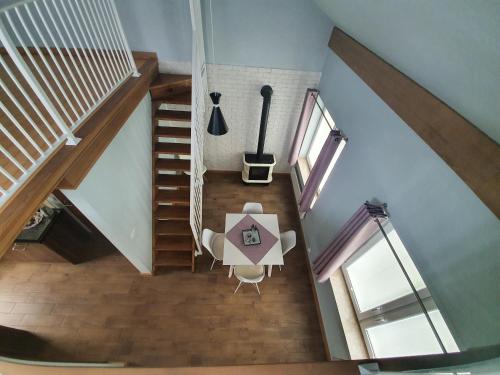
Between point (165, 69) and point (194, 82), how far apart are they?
53.1 inches

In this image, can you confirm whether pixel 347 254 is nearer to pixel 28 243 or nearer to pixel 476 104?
pixel 476 104

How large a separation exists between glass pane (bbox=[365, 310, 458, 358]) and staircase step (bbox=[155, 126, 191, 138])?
10.4ft

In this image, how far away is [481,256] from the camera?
120 cm

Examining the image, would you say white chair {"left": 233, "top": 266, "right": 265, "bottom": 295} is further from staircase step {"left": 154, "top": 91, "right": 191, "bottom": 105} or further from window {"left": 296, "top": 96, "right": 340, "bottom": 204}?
staircase step {"left": 154, "top": 91, "right": 191, "bottom": 105}

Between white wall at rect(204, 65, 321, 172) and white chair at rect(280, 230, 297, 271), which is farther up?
white wall at rect(204, 65, 321, 172)

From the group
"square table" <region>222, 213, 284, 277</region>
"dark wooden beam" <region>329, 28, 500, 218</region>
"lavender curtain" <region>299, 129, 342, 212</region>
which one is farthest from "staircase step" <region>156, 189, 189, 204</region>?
"dark wooden beam" <region>329, 28, 500, 218</region>

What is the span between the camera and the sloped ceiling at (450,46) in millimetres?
924

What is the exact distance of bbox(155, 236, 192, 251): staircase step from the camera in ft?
10.9

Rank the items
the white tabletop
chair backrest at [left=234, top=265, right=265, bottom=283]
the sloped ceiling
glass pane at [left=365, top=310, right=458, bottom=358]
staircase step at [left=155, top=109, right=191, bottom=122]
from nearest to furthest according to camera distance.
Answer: the sloped ceiling < glass pane at [left=365, top=310, right=458, bottom=358] < the white tabletop < chair backrest at [left=234, top=265, right=265, bottom=283] < staircase step at [left=155, top=109, right=191, bottom=122]

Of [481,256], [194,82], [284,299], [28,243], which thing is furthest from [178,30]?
[284,299]

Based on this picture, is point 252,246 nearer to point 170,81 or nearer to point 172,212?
point 172,212

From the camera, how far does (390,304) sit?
78.9 inches

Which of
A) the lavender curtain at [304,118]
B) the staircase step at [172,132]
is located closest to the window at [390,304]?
the lavender curtain at [304,118]

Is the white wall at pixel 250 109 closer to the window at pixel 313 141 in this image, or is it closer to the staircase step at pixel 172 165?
the window at pixel 313 141
